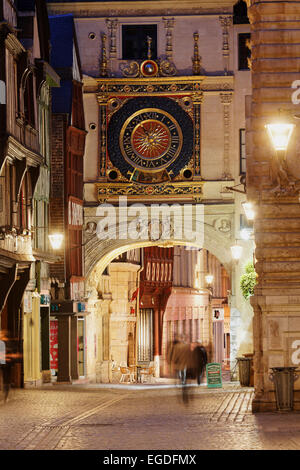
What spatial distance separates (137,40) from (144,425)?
27.5 metres

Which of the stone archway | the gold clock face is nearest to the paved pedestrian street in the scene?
the stone archway

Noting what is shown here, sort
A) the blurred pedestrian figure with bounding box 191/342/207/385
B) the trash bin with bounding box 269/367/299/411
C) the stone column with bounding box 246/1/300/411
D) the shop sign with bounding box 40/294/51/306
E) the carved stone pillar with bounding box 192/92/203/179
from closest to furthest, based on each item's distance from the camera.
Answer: the trash bin with bounding box 269/367/299/411
the stone column with bounding box 246/1/300/411
the blurred pedestrian figure with bounding box 191/342/207/385
the shop sign with bounding box 40/294/51/306
the carved stone pillar with bounding box 192/92/203/179

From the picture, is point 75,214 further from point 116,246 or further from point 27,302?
point 27,302

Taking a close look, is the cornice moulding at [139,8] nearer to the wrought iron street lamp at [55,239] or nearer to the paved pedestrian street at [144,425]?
the wrought iron street lamp at [55,239]

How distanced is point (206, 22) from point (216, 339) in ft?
104

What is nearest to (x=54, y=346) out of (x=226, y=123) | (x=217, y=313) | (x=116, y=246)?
(x=116, y=246)

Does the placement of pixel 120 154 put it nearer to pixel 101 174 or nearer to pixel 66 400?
pixel 101 174

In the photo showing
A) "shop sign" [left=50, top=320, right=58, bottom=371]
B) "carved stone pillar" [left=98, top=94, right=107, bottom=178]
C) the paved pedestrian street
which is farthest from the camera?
"carved stone pillar" [left=98, top=94, right=107, bottom=178]

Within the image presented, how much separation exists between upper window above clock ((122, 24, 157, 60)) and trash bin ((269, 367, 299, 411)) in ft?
83.1

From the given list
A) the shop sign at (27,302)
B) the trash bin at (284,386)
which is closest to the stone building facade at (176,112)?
the shop sign at (27,302)

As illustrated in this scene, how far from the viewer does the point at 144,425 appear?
668 inches

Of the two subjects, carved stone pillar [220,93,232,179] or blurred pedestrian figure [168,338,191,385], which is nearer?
blurred pedestrian figure [168,338,191,385]

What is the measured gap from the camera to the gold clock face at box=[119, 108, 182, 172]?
4184 centimetres

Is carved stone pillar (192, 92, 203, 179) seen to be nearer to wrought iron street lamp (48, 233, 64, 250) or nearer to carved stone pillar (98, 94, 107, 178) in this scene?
carved stone pillar (98, 94, 107, 178)
